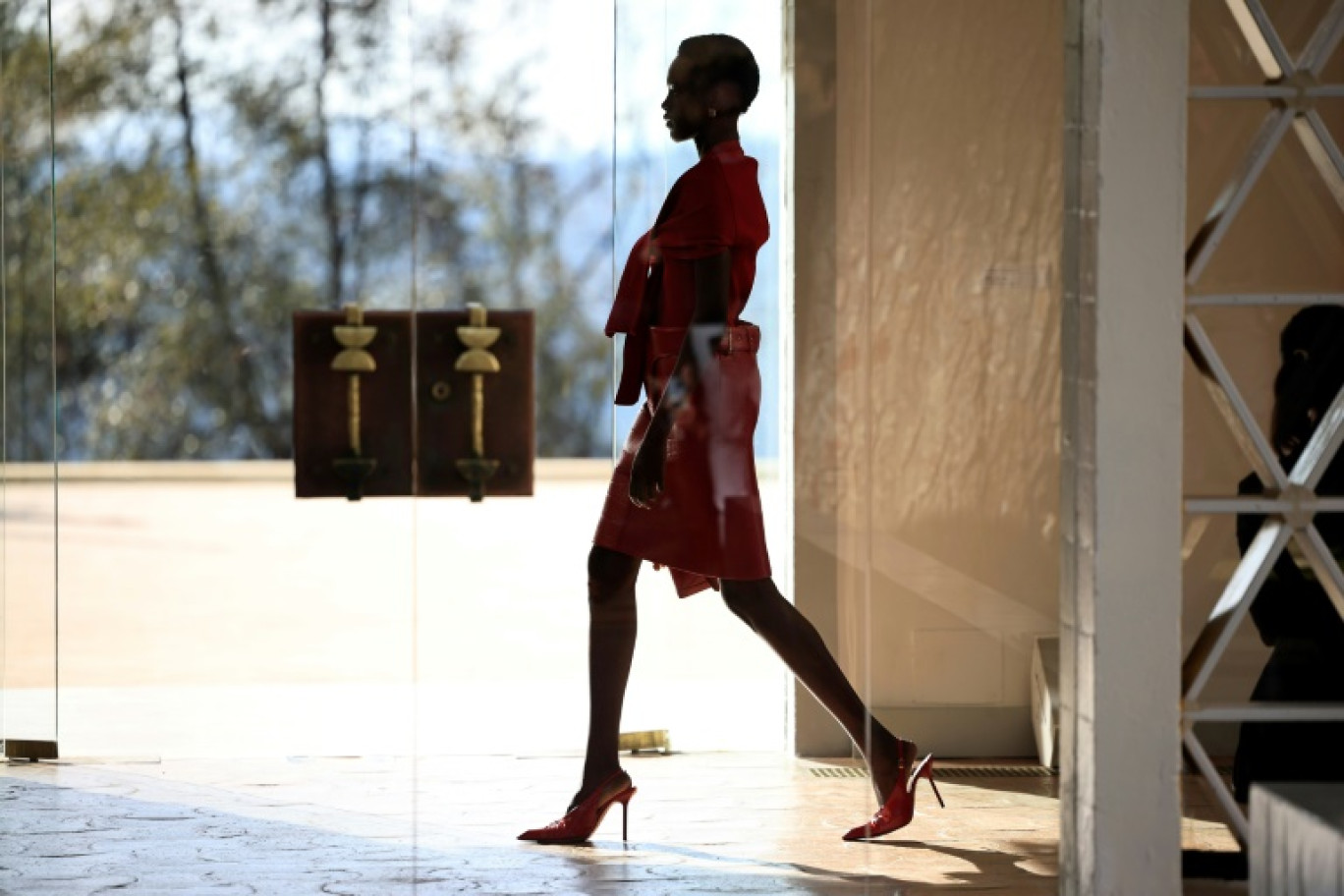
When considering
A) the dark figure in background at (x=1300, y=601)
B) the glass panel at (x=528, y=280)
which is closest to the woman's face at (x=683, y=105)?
the glass panel at (x=528, y=280)

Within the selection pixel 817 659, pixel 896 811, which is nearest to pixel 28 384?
pixel 817 659

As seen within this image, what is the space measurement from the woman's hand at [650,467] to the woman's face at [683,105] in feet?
1.52

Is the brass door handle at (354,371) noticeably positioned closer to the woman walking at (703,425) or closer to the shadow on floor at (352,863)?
the woman walking at (703,425)

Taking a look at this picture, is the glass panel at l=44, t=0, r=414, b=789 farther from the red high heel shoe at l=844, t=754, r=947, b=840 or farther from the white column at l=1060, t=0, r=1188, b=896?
the white column at l=1060, t=0, r=1188, b=896

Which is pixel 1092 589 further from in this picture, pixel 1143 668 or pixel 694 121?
pixel 694 121

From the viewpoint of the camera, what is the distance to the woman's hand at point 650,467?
10.5ft

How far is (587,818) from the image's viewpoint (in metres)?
3.24

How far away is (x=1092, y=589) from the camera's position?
2.99 m

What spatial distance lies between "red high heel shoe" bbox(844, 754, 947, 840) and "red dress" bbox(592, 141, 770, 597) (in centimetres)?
41

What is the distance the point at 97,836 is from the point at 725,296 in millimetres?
1354

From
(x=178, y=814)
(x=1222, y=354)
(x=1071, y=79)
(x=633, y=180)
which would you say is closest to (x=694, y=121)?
(x=633, y=180)

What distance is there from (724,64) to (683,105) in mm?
94

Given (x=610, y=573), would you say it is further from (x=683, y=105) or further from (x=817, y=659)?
(x=683, y=105)

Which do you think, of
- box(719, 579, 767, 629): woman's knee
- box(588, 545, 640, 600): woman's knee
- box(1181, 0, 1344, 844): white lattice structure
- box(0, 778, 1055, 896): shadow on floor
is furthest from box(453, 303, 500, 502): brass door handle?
box(1181, 0, 1344, 844): white lattice structure
